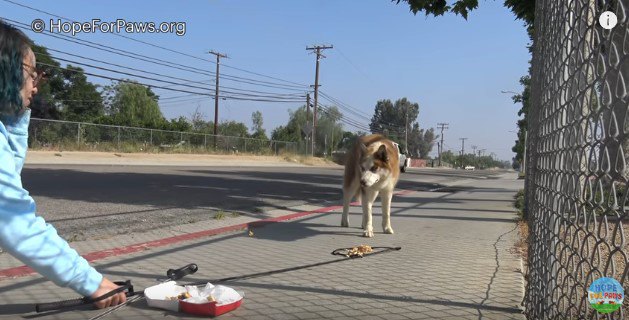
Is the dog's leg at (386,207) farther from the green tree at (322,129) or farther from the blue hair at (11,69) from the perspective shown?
the green tree at (322,129)

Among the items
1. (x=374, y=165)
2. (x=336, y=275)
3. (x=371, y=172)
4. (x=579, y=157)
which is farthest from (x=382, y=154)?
(x=579, y=157)

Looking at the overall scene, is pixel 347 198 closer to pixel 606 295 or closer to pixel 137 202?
pixel 137 202

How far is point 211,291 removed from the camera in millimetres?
4199

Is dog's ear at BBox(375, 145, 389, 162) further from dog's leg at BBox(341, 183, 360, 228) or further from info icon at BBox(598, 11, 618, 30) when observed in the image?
info icon at BBox(598, 11, 618, 30)

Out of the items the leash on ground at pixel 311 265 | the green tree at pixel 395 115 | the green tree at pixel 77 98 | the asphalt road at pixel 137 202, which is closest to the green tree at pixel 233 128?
the green tree at pixel 77 98

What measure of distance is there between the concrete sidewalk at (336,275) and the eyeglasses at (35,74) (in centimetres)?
218

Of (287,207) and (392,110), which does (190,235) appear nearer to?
(287,207)

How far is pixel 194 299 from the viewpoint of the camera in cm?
406

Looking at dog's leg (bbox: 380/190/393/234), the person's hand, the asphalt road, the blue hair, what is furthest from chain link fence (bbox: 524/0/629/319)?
the asphalt road

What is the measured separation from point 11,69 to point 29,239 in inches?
24.2

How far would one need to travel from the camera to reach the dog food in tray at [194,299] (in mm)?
3971

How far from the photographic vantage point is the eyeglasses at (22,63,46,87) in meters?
2.07

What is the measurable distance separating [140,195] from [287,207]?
3.61m

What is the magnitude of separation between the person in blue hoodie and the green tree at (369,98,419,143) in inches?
4662
